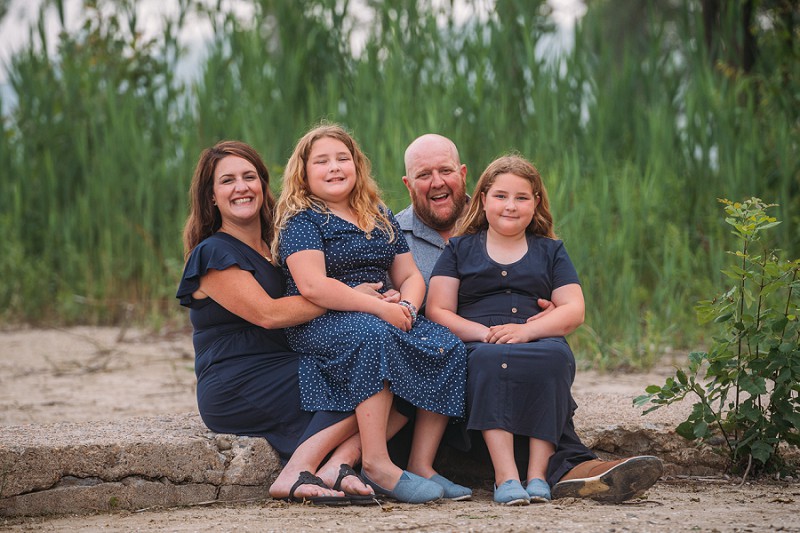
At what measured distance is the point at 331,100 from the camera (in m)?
6.02

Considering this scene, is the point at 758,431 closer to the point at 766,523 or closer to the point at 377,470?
the point at 766,523

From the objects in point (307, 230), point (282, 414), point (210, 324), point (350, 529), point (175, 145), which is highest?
point (175, 145)

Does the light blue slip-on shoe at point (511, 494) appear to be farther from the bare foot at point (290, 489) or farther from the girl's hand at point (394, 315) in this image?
the girl's hand at point (394, 315)

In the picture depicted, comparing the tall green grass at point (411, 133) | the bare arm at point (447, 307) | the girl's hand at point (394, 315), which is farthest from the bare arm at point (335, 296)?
the tall green grass at point (411, 133)

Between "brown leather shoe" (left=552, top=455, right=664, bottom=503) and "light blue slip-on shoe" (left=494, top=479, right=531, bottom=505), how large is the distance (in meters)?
0.12

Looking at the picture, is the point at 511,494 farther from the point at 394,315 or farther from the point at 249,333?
the point at 249,333

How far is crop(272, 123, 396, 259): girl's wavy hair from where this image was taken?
3020 mm

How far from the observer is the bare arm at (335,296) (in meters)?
2.87

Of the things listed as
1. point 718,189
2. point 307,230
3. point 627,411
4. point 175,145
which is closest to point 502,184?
point 307,230

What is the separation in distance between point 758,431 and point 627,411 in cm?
47

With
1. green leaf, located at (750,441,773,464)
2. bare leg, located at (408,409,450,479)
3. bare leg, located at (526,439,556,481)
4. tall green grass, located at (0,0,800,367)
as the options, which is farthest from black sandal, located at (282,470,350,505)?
tall green grass, located at (0,0,800,367)

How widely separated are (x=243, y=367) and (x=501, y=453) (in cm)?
84

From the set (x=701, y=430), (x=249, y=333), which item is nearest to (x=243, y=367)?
(x=249, y=333)

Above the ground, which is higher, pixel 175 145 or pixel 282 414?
pixel 175 145
